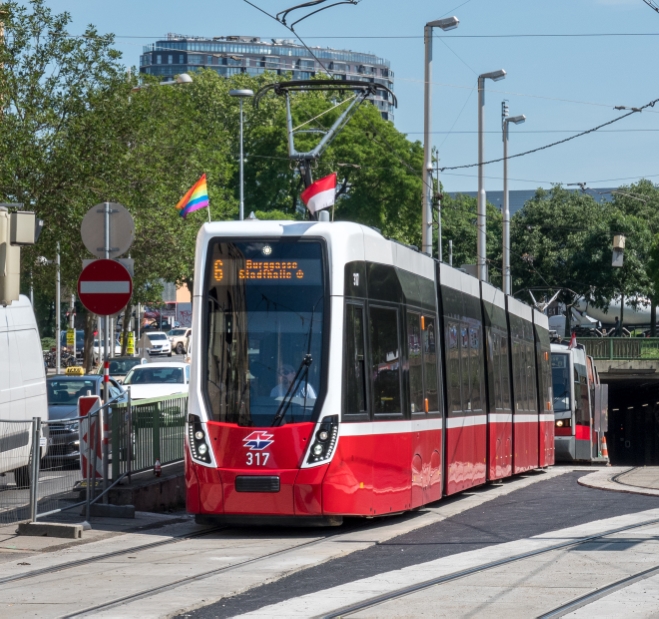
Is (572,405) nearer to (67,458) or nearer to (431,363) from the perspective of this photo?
(431,363)

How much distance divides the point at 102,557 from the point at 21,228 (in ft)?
11.5

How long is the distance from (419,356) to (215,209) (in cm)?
3849

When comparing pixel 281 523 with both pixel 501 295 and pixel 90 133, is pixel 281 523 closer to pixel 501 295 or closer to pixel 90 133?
pixel 501 295

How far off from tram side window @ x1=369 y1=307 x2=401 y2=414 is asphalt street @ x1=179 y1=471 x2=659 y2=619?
1268 mm

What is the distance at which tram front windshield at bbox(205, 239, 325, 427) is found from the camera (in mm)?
11984

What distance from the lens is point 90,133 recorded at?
27.8 meters

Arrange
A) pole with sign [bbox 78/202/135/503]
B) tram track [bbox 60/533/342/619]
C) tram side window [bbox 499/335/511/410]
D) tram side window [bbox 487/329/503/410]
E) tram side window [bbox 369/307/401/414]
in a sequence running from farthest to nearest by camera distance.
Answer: tram side window [bbox 499/335/511/410], tram side window [bbox 487/329/503/410], pole with sign [bbox 78/202/135/503], tram side window [bbox 369/307/401/414], tram track [bbox 60/533/342/619]

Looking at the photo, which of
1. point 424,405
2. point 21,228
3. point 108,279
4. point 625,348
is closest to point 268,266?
point 108,279

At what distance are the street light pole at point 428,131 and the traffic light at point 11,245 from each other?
16.1 m

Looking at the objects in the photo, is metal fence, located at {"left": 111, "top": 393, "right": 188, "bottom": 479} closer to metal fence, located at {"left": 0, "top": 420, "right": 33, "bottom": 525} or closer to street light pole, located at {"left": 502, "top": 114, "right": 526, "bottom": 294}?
metal fence, located at {"left": 0, "top": 420, "right": 33, "bottom": 525}

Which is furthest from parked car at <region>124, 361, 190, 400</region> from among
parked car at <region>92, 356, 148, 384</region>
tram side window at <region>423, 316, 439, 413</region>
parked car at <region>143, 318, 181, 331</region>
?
parked car at <region>143, 318, 181, 331</region>

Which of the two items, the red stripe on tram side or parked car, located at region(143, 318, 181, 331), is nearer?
the red stripe on tram side

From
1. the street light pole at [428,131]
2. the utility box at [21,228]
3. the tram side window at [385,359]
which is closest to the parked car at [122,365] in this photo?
the street light pole at [428,131]

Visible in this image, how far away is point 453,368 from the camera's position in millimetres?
15562
